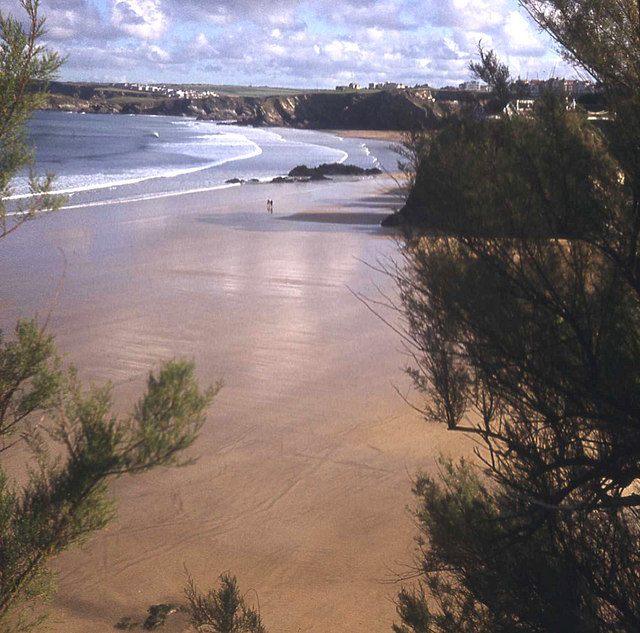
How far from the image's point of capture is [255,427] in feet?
32.8

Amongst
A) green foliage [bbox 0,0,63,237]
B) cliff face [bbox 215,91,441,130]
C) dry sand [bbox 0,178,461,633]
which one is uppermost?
cliff face [bbox 215,91,441,130]

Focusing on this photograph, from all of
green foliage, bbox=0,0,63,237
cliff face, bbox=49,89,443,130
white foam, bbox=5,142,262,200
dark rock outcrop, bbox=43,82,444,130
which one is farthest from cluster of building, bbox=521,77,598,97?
cliff face, bbox=49,89,443,130

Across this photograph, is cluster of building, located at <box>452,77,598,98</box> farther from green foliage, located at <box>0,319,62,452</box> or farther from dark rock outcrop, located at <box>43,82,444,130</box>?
dark rock outcrop, located at <box>43,82,444,130</box>

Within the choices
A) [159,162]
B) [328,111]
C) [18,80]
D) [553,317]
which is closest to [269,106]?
[328,111]

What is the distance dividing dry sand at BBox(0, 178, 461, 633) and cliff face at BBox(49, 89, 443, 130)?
56.2 meters

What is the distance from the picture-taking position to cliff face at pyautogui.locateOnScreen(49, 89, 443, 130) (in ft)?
397

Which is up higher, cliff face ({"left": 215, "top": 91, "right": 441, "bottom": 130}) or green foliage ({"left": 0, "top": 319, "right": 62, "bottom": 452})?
cliff face ({"left": 215, "top": 91, "right": 441, "bottom": 130})

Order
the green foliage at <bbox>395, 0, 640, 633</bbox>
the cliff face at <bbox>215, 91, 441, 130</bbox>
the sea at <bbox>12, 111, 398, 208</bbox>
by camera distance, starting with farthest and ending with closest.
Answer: the cliff face at <bbox>215, 91, 441, 130</bbox>
the sea at <bbox>12, 111, 398, 208</bbox>
the green foliage at <bbox>395, 0, 640, 633</bbox>

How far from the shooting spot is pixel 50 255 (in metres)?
20.8

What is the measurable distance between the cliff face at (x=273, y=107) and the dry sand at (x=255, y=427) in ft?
184

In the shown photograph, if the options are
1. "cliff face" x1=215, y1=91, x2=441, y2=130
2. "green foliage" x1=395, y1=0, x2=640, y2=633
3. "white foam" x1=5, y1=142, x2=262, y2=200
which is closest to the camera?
"green foliage" x1=395, y1=0, x2=640, y2=633

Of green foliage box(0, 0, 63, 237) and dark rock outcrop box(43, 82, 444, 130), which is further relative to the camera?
dark rock outcrop box(43, 82, 444, 130)

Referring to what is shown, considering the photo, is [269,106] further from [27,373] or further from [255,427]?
[27,373]

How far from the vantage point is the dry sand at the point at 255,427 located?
6.90 meters
